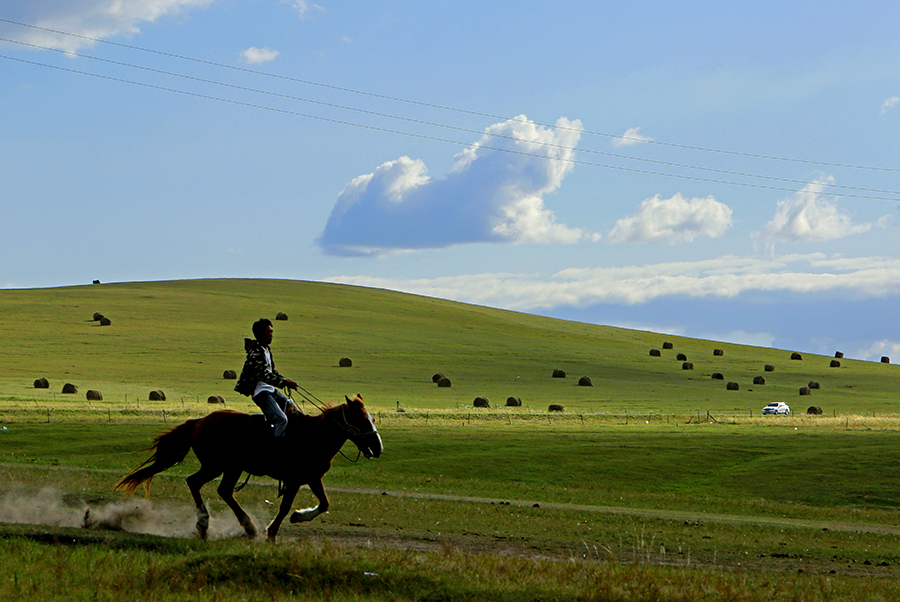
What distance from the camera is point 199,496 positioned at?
37.6 feet

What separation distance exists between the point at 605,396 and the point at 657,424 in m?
17.9

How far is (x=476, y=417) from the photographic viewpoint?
47031 millimetres

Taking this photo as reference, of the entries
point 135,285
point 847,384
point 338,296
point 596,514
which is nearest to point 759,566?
point 596,514

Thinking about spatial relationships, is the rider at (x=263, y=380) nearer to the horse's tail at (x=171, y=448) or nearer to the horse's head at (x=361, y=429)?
the horse's head at (x=361, y=429)

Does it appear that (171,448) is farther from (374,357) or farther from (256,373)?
(374,357)

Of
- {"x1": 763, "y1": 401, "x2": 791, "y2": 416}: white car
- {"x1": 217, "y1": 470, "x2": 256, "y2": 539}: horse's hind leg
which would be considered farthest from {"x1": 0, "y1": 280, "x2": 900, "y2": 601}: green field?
{"x1": 763, "y1": 401, "x2": 791, "y2": 416}: white car

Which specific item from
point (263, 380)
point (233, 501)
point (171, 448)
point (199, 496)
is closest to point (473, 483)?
point (171, 448)

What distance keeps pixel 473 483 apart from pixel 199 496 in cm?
1385

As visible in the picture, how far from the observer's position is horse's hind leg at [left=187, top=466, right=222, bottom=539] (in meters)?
11.3

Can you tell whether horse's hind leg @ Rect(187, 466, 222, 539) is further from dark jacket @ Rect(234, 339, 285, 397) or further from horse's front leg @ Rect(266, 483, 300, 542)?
dark jacket @ Rect(234, 339, 285, 397)

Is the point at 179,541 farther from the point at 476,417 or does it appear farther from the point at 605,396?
the point at 605,396

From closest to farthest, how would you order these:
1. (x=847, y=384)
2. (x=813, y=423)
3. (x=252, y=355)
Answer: (x=252, y=355)
(x=813, y=423)
(x=847, y=384)

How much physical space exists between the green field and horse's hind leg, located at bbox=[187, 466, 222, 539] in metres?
0.46

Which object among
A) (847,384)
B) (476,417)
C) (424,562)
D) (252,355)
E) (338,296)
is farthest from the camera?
(338,296)
